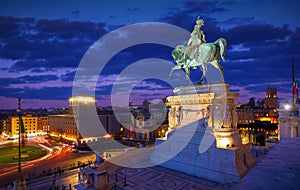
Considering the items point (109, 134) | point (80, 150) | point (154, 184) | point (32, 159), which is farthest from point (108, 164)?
point (109, 134)

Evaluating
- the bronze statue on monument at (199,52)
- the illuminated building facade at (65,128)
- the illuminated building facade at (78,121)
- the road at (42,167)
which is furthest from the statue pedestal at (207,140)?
the illuminated building facade at (65,128)

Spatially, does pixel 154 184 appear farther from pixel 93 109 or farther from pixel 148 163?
pixel 93 109

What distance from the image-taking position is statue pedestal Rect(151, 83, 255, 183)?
1245 cm

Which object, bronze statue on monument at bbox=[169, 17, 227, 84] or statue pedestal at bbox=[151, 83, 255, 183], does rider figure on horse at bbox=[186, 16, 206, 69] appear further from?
statue pedestal at bbox=[151, 83, 255, 183]

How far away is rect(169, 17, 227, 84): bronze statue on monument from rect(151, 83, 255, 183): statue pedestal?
1737 mm

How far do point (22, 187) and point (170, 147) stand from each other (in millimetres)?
10664

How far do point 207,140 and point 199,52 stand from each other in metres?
6.99

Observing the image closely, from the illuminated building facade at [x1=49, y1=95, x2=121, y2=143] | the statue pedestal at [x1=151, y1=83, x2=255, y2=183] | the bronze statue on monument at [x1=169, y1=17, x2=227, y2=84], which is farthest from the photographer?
the illuminated building facade at [x1=49, y1=95, x2=121, y2=143]

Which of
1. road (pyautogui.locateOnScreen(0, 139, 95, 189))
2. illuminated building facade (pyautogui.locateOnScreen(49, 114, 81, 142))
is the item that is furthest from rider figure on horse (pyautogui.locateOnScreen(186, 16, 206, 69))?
illuminated building facade (pyautogui.locateOnScreen(49, 114, 81, 142))

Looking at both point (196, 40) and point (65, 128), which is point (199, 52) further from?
point (65, 128)

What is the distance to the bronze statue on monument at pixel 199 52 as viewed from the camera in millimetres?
14539

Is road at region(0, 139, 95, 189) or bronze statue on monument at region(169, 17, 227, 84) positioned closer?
bronze statue on monument at region(169, 17, 227, 84)

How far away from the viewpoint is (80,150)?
1805 inches

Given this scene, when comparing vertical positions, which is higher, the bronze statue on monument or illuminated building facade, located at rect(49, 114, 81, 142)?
the bronze statue on monument
